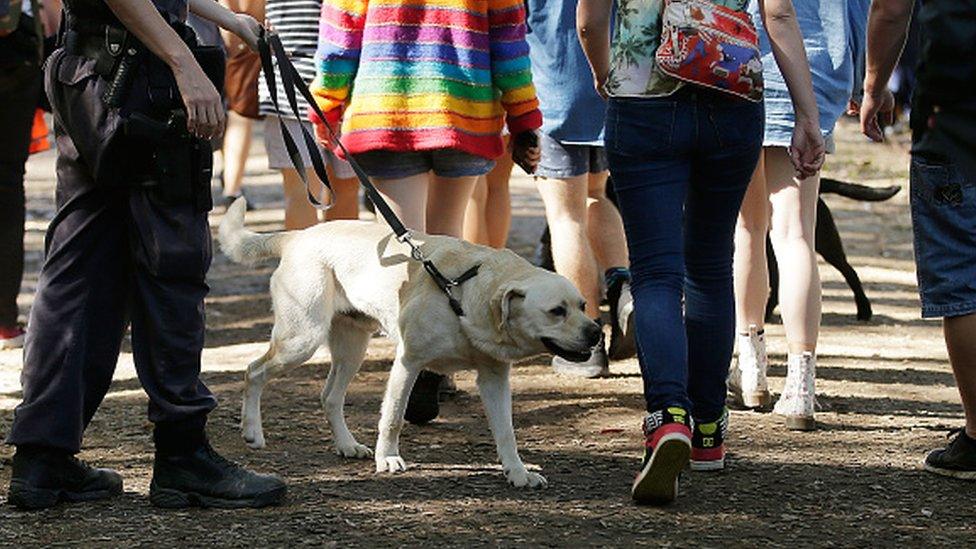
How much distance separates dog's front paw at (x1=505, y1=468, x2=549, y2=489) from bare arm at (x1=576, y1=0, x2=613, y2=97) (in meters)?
1.17

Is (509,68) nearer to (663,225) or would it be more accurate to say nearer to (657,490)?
(663,225)

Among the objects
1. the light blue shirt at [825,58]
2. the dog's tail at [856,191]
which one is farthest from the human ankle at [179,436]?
the dog's tail at [856,191]

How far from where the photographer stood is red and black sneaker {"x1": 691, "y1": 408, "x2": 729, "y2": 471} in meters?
5.64

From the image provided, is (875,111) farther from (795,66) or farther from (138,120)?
(138,120)

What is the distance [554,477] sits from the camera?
564 cm

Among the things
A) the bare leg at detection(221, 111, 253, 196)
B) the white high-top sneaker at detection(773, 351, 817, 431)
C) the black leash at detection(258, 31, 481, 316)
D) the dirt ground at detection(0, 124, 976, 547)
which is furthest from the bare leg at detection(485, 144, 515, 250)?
the bare leg at detection(221, 111, 253, 196)

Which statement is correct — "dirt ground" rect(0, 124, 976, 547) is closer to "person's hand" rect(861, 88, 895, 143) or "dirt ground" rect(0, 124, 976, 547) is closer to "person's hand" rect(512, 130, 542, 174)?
"person's hand" rect(512, 130, 542, 174)

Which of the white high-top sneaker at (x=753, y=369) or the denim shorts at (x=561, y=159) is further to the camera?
the denim shorts at (x=561, y=159)

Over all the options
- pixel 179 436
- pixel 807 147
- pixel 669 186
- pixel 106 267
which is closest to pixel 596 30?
pixel 669 186

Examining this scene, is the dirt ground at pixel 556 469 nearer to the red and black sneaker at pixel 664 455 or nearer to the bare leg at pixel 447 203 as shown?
the red and black sneaker at pixel 664 455

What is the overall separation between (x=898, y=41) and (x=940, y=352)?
302cm

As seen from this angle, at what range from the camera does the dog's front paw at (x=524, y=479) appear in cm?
544

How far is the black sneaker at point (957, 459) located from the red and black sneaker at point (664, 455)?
3.43 feet

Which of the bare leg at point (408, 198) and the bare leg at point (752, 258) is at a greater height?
the bare leg at point (408, 198)
